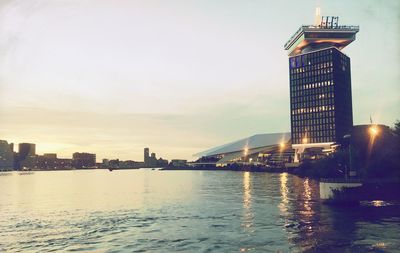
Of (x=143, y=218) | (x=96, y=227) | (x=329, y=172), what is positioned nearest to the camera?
(x=96, y=227)

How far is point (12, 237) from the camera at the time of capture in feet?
143

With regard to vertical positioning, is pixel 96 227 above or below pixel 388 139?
below

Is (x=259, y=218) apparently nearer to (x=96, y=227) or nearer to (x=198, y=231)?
(x=198, y=231)

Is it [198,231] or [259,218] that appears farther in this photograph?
[259,218]

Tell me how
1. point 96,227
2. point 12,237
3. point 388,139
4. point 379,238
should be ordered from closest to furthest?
point 379,238 < point 12,237 < point 96,227 < point 388,139

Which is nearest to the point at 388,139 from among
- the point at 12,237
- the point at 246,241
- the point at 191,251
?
the point at 246,241

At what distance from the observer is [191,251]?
112ft

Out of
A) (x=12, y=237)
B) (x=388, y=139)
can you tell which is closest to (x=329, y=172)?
(x=388, y=139)

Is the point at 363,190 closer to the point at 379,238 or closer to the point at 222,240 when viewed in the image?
the point at 379,238

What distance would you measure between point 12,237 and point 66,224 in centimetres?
872

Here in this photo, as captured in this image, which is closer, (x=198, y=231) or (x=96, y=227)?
(x=198, y=231)

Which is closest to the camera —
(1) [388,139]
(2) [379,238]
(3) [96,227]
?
(2) [379,238]

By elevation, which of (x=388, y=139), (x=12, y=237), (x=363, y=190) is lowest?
(x=12, y=237)

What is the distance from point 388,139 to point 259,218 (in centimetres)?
4501
